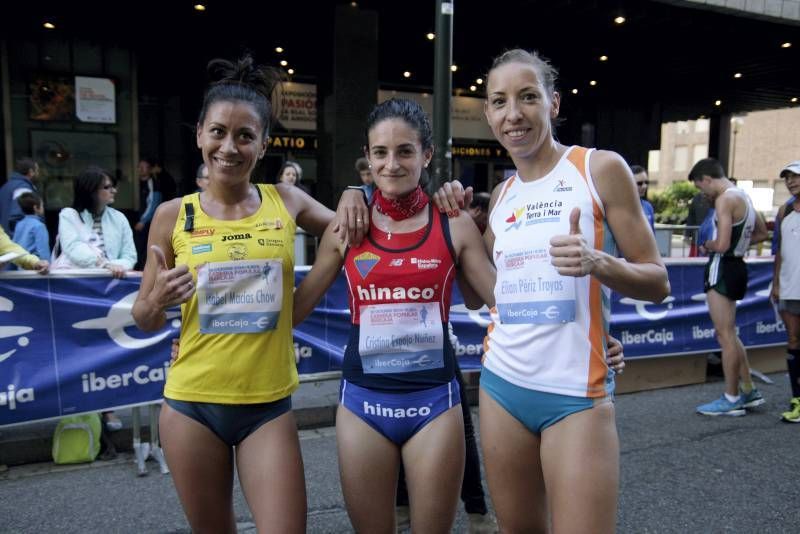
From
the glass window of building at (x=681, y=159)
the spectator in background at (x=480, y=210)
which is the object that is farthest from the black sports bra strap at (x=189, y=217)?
the glass window of building at (x=681, y=159)

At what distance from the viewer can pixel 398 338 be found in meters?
2.38

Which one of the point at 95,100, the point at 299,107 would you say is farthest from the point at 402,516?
the point at 299,107

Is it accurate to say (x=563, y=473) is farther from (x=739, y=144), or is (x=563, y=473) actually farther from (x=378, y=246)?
→ (x=739, y=144)

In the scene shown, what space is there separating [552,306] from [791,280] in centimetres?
467

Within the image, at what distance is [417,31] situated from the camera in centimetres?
1366

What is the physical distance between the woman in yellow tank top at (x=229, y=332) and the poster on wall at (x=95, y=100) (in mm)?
11459

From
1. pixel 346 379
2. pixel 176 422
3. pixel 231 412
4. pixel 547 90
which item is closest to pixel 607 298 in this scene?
pixel 547 90

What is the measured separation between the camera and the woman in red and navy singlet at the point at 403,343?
91.1 inches

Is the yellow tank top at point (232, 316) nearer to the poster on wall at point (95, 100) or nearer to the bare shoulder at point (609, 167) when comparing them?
the bare shoulder at point (609, 167)

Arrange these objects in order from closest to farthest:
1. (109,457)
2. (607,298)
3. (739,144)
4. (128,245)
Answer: (607,298) < (109,457) < (128,245) < (739,144)

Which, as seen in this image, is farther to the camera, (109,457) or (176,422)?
(109,457)

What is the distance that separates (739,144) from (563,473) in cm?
7392

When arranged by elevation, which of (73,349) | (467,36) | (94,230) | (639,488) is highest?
(467,36)

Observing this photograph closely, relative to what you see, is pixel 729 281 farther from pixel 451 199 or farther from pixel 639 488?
pixel 451 199
